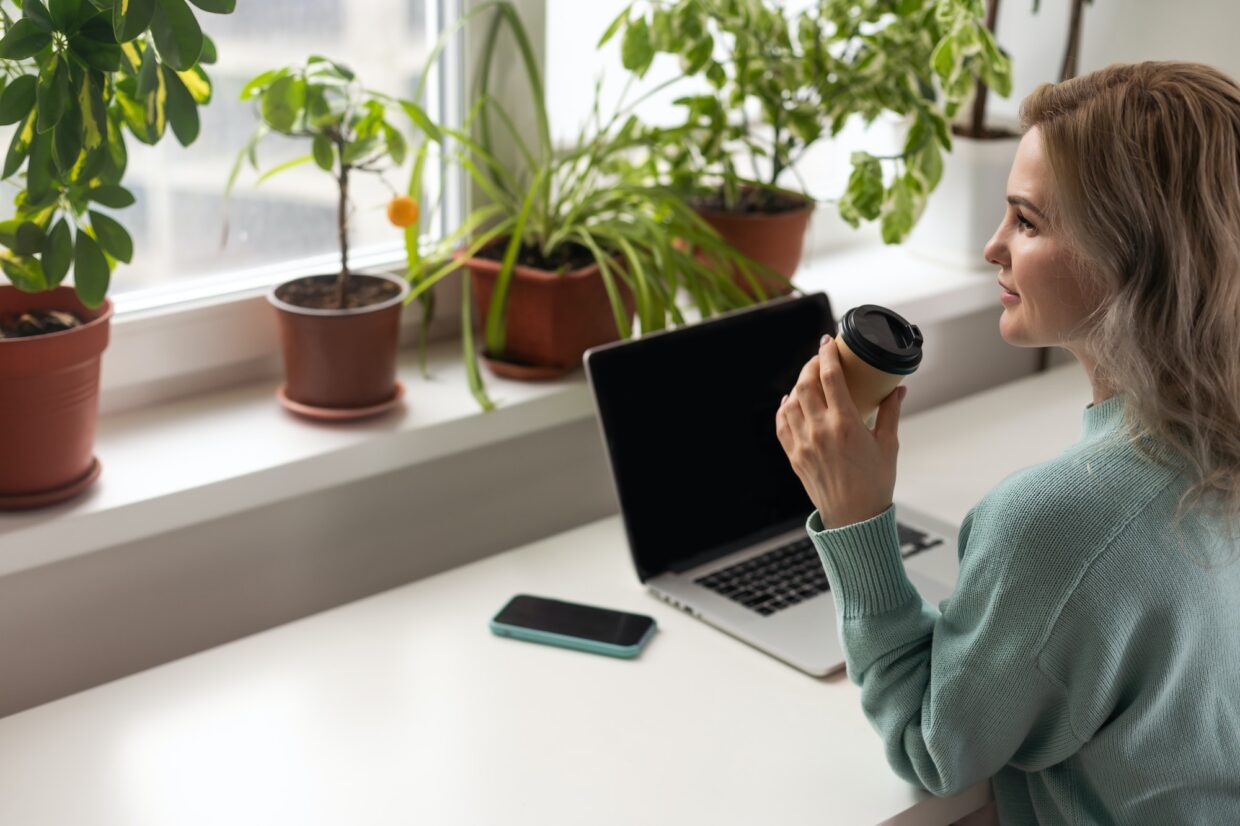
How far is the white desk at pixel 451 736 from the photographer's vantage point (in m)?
1.01

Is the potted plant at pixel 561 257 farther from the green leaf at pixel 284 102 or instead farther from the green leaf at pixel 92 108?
the green leaf at pixel 92 108

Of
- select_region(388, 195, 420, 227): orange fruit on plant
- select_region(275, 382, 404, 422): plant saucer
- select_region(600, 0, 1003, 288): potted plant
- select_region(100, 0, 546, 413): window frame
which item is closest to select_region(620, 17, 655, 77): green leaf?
select_region(600, 0, 1003, 288): potted plant

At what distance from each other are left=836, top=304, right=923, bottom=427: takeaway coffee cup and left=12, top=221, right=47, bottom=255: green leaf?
2.10 ft

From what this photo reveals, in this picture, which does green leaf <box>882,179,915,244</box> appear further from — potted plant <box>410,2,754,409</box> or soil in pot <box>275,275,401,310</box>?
soil in pot <box>275,275,401,310</box>

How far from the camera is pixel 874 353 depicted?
1002 millimetres

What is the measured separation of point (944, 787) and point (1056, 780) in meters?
0.09

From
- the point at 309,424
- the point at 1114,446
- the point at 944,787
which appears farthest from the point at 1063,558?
the point at 309,424

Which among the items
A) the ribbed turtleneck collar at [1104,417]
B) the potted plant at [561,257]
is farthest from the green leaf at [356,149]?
the ribbed turtleneck collar at [1104,417]

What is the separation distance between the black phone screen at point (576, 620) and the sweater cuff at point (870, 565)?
269 millimetres

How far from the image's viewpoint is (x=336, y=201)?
Result: 1.58 metres

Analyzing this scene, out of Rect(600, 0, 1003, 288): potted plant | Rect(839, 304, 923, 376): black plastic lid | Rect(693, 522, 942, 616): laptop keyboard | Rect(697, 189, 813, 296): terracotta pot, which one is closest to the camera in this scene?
Rect(839, 304, 923, 376): black plastic lid

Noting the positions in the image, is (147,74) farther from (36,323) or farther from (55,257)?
(36,323)

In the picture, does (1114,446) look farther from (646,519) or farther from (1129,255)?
(646,519)

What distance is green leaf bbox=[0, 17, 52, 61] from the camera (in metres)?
0.95
